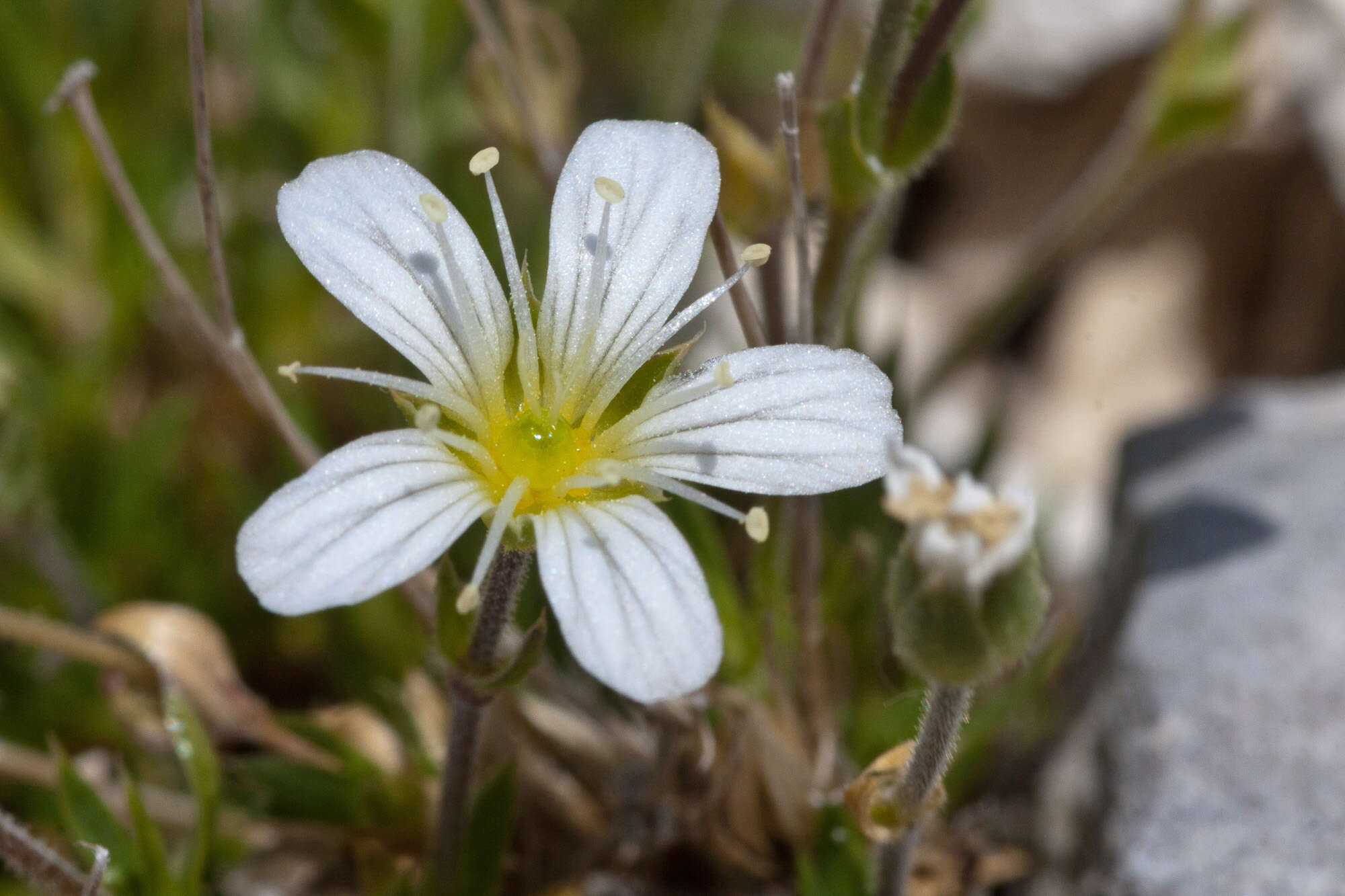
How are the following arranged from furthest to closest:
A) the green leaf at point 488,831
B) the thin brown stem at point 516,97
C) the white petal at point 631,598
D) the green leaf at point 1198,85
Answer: the green leaf at point 1198,85
the thin brown stem at point 516,97
the green leaf at point 488,831
the white petal at point 631,598

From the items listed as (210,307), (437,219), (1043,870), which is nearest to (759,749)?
(1043,870)

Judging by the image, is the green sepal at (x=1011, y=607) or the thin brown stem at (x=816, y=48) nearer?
the green sepal at (x=1011, y=607)

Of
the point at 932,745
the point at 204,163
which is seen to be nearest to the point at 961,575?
the point at 932,745

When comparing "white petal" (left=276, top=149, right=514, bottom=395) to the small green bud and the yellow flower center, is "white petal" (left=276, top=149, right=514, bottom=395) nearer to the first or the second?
the yellow flower center

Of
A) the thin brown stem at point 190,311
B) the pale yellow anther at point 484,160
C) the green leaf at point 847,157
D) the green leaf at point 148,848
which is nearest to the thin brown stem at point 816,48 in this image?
the green leaf at point 847,157

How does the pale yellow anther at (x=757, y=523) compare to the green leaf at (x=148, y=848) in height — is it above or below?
above

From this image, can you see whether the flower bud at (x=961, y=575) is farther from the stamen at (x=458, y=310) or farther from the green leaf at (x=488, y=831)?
the green leaf at (x=488, y=831)

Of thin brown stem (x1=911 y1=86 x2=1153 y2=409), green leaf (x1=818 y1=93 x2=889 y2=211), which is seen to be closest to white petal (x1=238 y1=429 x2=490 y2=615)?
green leaf (x1=818 y1=93 x2=889 y2=211)
